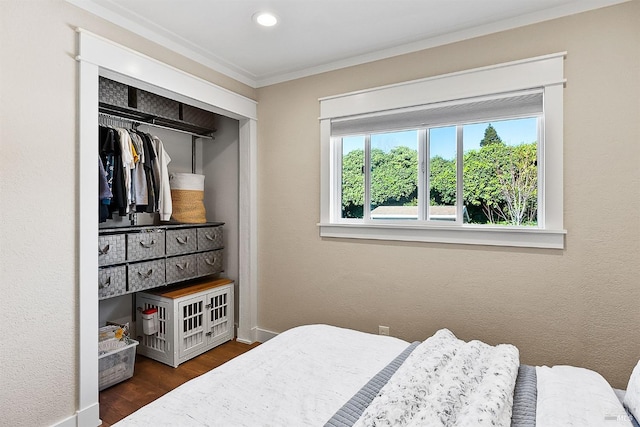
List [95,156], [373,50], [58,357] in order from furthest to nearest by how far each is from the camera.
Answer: [373,50], [95,156], [58,357]

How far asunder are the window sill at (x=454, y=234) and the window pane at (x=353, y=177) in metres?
0.21

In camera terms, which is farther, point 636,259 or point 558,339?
point 558,339

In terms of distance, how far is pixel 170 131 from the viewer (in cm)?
352

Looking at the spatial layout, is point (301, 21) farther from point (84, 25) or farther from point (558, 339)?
point (558, 339)

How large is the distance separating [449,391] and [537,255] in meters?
1.50

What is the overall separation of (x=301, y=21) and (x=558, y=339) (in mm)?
2623

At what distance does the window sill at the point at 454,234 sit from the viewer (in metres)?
2.22

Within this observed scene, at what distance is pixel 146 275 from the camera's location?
9.13 ft

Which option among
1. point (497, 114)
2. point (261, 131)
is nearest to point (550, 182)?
point (497, 114)

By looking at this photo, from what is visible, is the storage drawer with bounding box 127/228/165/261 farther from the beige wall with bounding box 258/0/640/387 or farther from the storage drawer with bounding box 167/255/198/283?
the beige wall with bounding box 258/0/640/387

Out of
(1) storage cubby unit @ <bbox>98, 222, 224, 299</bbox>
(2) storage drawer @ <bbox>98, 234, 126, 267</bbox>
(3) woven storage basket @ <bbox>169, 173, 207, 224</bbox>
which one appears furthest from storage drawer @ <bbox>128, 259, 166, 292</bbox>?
(3) woven storage basket @ <bbox>169, 173, 207, 224</bbox>

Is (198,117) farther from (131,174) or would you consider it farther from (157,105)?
(131,174)

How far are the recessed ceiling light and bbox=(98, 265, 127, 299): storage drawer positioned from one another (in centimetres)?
200

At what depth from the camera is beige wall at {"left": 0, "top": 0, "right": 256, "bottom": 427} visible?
5.88 feet
